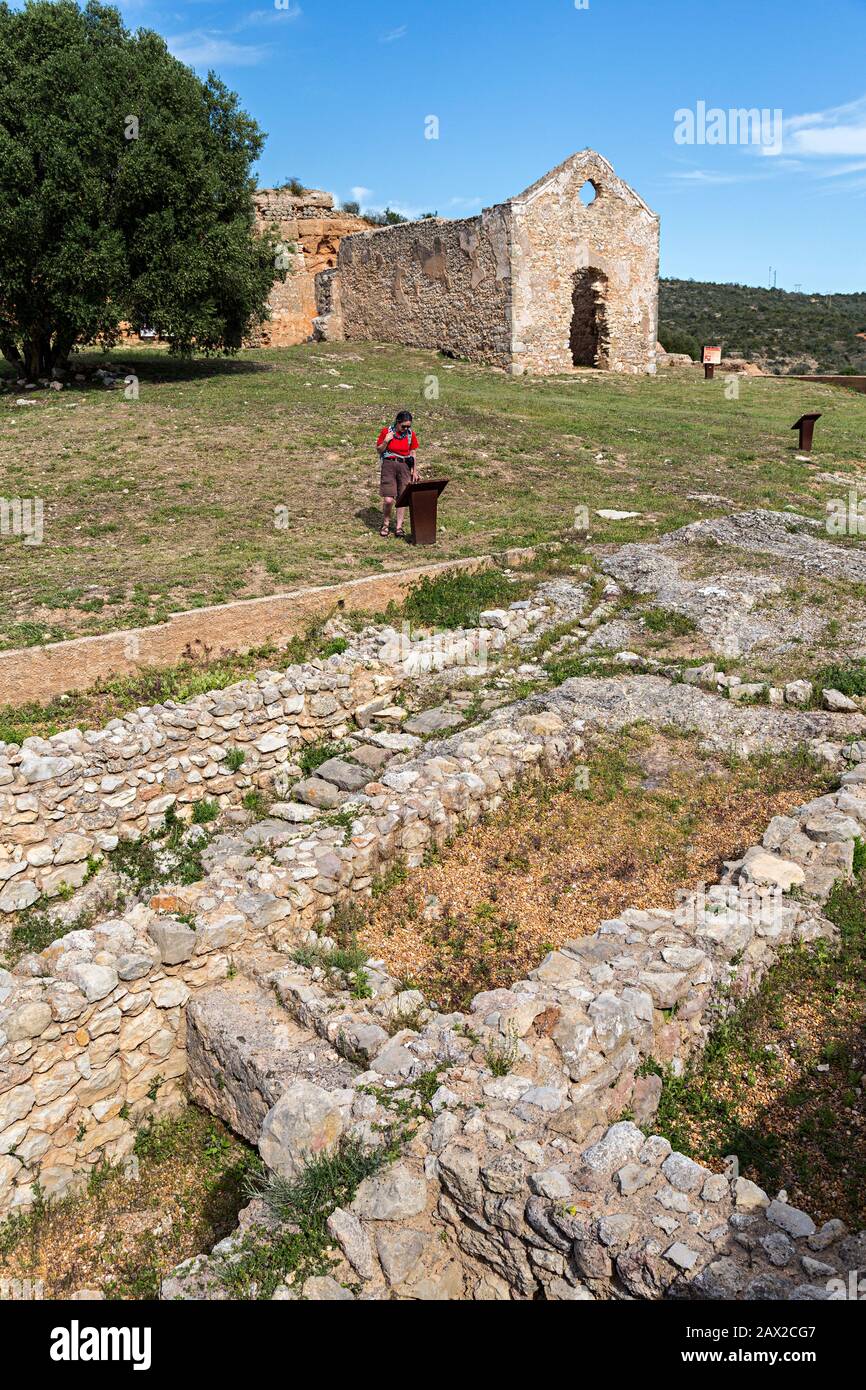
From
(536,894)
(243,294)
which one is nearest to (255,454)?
(243,294)

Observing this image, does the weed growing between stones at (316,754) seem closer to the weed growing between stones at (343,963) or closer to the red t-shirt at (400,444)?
the weed growing between stones at (343,963)

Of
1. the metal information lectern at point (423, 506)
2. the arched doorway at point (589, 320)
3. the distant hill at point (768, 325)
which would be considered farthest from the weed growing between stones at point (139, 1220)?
the distant hill at point (768, 325)

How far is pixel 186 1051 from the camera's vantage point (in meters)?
5.87

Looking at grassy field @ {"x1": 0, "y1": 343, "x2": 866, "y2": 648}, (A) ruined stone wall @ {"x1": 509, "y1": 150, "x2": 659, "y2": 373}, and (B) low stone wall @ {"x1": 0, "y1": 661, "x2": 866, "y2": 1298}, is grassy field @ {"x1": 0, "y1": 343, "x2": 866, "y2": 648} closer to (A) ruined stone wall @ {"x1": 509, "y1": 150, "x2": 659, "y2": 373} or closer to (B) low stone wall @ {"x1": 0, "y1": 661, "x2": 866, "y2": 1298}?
(A) ruined stone wall @ {"x1": 509, "y1": 150, "x2": 659, "y2": 373}

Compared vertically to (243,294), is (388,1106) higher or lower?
lower

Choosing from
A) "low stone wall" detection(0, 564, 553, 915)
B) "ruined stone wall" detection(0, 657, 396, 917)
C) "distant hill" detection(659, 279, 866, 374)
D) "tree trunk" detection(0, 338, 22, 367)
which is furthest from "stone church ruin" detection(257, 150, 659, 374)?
"ruined stone wall" detection(0, 657, 396, 917)

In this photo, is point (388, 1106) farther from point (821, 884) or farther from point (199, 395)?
point (199, 395)

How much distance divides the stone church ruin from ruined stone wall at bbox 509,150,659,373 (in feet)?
0.11

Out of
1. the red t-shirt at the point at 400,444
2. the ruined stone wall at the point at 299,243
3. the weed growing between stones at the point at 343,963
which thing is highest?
the ruined stone wall at the point at 299,243

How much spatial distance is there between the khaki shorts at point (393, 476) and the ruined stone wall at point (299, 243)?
70.3ft

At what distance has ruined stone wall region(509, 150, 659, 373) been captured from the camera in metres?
26.3

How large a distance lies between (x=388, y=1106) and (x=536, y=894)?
2.43 m

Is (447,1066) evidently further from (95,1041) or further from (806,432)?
(806,432)

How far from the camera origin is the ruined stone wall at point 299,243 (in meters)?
32.5
